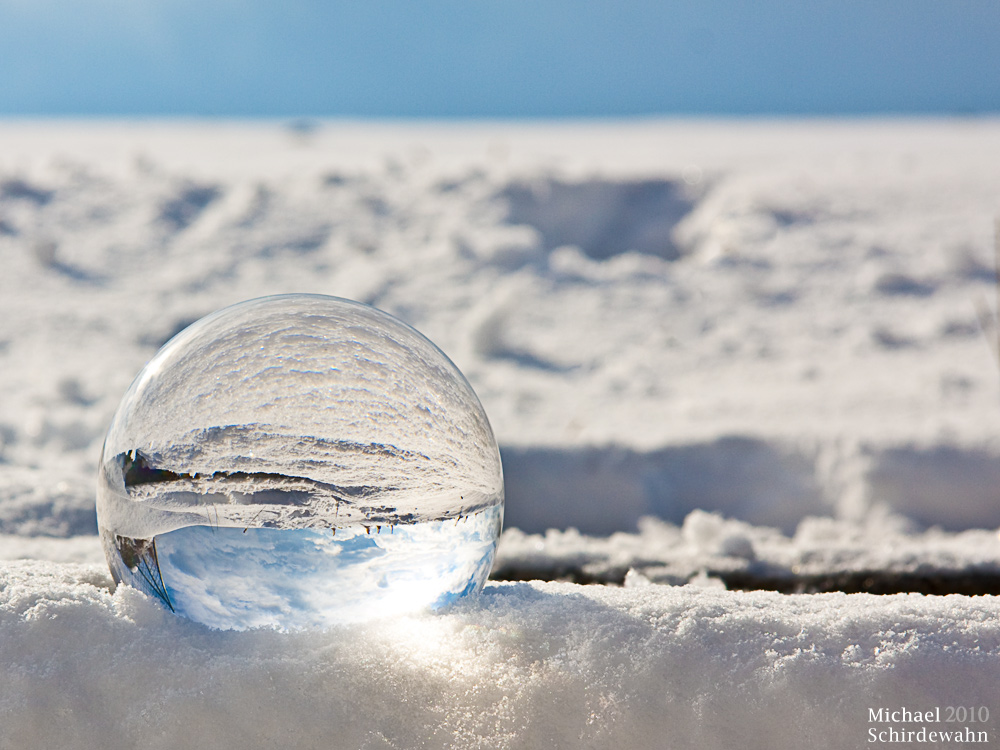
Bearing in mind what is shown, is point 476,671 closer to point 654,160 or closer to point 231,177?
point 231,177

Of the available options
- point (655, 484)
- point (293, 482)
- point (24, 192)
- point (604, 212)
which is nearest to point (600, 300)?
point (604, 212)

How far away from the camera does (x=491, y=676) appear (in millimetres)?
1125

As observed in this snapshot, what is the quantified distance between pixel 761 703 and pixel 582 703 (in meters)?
0.23

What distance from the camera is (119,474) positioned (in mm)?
1296

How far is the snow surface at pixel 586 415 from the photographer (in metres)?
1.10

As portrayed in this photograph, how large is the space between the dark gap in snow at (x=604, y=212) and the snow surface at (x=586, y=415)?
0.02m

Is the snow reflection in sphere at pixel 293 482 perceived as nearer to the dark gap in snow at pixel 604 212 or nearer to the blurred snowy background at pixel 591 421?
the blurred snowy background at pixel 591 421

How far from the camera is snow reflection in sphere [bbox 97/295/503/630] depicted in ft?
3.97

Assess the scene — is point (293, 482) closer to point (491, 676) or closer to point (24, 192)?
point (491, 676)

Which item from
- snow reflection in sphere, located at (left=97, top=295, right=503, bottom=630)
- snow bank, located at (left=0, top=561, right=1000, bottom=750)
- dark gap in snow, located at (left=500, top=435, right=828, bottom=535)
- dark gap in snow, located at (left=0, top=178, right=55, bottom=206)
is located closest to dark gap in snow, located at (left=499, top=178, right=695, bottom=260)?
dark gap in snow, located at (left=500, top=435, right=828, bottom=535)

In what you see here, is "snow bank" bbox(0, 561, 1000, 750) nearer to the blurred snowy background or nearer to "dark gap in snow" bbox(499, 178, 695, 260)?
→ the blurred snowy background

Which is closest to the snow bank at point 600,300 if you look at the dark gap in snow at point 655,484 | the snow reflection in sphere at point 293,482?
the dark gap in snow at point 655,484

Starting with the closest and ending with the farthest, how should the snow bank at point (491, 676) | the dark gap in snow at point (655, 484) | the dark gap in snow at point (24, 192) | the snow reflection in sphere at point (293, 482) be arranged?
the snow bank at point (491, 676) < the snow reflection in sphere at point (293, 482) < the dark gap in snow at point (655, 484) < the dark gap in snow at point (24, 192)

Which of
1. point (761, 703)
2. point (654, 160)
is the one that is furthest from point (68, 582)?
point (654, 160)
